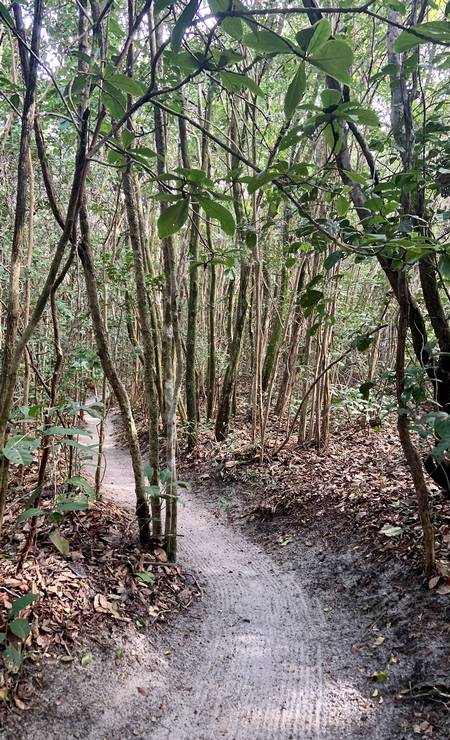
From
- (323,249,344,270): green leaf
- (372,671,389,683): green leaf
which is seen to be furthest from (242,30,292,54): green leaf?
(372,671,389,683): green leaf

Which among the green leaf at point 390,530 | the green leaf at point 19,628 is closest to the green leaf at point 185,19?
the green leaf at point 19,628

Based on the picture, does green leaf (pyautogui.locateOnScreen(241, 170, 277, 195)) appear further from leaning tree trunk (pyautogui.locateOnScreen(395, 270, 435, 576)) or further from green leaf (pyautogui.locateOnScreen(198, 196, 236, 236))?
leaning tree trunk (pyautogui.locateOnScreen(395, 270, 435, 576))

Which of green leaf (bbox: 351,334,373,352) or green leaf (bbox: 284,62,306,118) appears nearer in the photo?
green leaf (bbox: 284,62,306,118)

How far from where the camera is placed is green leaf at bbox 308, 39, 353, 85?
3.14ft

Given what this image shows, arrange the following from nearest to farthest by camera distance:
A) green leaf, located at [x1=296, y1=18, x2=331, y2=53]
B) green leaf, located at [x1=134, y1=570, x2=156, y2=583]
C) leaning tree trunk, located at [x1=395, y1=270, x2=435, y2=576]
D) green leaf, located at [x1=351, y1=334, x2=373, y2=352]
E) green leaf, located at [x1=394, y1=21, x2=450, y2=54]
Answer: green leaf, located at [x1=296, y1=18, x2=331, y2=53], green leaf, located at [x1=394, y1=21, x2=450, y2=54], green leaf, located at [x1=351, y1=334, x2=373, y2=352], leaning tree trunk, located at [x1=395, y1=270, x2=435, y2=576], green leaf, located at [x1=134, y1=570, x2=156, y2=583]

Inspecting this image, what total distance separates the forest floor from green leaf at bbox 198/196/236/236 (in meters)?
2.43

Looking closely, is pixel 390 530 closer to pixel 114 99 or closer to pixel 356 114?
pixel 356 114

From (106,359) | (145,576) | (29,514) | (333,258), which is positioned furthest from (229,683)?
(333,258)

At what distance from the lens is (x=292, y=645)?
317 cm

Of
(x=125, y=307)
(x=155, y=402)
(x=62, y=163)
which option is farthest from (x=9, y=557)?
(x=62, y=163)

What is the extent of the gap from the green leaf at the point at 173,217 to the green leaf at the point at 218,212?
51mm

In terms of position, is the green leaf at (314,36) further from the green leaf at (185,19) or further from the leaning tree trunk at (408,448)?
the leaning tree trunk at (408,448)

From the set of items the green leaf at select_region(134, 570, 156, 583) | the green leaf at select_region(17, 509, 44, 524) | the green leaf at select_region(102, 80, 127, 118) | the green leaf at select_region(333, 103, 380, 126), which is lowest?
the green leaf at select_region(134, 570, 156, 583)

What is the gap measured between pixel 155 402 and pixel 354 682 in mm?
2421
